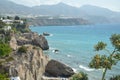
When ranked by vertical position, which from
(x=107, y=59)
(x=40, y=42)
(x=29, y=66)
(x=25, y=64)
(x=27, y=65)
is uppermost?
(x=107, y=59)

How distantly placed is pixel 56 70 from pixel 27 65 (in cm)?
1238

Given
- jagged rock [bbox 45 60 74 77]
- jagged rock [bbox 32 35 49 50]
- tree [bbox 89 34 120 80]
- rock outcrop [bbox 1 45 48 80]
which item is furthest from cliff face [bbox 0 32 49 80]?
jagged rock [bbox 32 35 49 50]

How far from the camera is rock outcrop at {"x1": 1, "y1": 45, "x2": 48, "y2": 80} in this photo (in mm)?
45500

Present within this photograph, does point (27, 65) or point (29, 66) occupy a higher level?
point (27, 65)

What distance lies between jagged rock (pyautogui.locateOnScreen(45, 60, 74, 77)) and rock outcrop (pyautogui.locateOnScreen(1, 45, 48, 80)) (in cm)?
129

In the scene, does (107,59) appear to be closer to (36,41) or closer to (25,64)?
(25,64)

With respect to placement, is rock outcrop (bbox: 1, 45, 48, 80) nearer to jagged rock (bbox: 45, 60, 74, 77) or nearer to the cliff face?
the cliff face

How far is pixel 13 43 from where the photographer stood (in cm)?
8662

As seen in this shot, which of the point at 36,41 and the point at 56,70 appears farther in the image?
the point at 36,41

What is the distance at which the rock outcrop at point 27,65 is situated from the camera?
4550cm

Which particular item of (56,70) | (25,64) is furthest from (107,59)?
(56,70)

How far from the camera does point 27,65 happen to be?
51000 millimetres

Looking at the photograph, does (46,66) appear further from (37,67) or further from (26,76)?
(26,76)

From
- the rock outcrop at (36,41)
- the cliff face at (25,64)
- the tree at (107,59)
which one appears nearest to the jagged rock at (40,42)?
the rock outcrop at (36,41)
